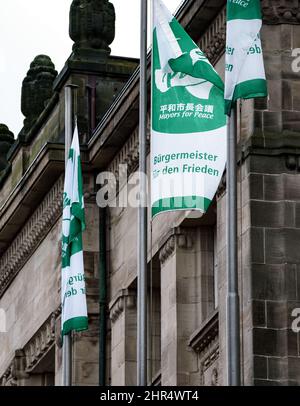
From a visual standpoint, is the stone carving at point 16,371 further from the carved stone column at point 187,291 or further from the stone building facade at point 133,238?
the carved stone column at point 187,291

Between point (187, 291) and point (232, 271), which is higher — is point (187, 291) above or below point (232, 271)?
above

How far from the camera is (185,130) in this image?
3316 centimetres

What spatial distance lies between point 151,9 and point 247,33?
137 inches

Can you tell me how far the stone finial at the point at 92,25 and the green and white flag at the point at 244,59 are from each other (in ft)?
40.1

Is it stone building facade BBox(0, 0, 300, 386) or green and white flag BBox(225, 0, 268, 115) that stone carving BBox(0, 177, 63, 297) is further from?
green and white flag BBox(225, 0, 268, 115)

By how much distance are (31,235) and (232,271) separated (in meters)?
17.1

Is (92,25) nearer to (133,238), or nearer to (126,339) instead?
(133,238)

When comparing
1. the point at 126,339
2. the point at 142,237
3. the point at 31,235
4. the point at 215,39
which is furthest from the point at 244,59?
the point at 31,235

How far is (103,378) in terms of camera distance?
142ft

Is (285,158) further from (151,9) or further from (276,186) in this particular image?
(151,9)

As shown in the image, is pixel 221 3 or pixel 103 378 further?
pixel 103 378
